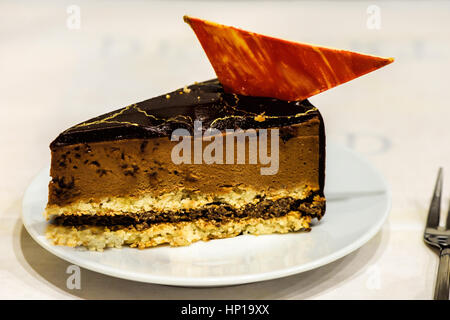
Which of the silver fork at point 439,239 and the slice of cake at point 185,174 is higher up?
the slice of cake at point 185,174

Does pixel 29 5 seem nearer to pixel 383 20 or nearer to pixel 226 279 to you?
pixel 383 20

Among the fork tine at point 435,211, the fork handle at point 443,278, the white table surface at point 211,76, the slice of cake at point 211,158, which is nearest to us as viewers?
the fork handle at point 443,278

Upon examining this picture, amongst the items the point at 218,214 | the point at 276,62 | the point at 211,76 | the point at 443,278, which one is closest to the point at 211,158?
the point at 218,214

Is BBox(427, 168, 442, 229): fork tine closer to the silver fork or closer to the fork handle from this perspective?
the silver fork

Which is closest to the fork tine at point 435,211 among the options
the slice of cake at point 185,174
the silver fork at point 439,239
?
the silver fork at point 439,239

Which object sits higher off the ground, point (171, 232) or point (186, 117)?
point (186, 117)

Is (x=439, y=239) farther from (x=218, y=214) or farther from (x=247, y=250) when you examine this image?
(x=218, y=214)

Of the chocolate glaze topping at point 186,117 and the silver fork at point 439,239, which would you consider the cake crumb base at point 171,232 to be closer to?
the chocolate glaze topping at point 186,117
